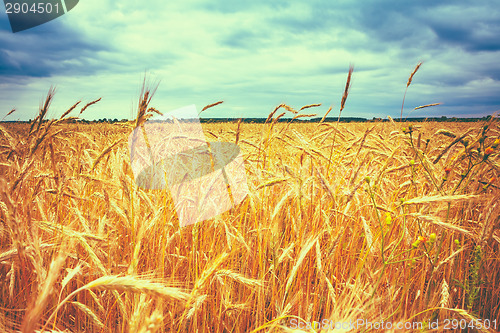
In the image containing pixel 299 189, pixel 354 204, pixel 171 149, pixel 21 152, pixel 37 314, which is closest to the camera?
pixel 37 314

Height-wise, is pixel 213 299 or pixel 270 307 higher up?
pixel 213 299

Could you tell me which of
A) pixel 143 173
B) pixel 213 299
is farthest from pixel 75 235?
pixel 143 173

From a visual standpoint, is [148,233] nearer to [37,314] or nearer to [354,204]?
[37,314]

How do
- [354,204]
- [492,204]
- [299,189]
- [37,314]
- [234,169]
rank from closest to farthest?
1. [37,314]
2. [492,204]
3. [299,189]
4. [354,204]
5. [234,169]

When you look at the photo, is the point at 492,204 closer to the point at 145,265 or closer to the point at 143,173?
the point at 145,265

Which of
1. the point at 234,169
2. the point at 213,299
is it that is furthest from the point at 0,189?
the point at 234,169

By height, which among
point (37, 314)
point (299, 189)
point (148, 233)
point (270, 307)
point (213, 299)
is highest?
point (299, 189)

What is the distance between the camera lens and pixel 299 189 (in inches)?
62.5

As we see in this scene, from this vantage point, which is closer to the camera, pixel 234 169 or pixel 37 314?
pixel 37 314

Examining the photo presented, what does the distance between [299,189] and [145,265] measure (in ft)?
4.01

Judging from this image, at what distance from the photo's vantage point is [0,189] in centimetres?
104

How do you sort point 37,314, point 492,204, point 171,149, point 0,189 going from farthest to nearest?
1. point 171,149
2. point 492,204
3. point 0,189
4. point 37,314

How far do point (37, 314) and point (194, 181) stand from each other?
2011mm

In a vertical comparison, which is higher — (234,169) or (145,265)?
(234,169)
